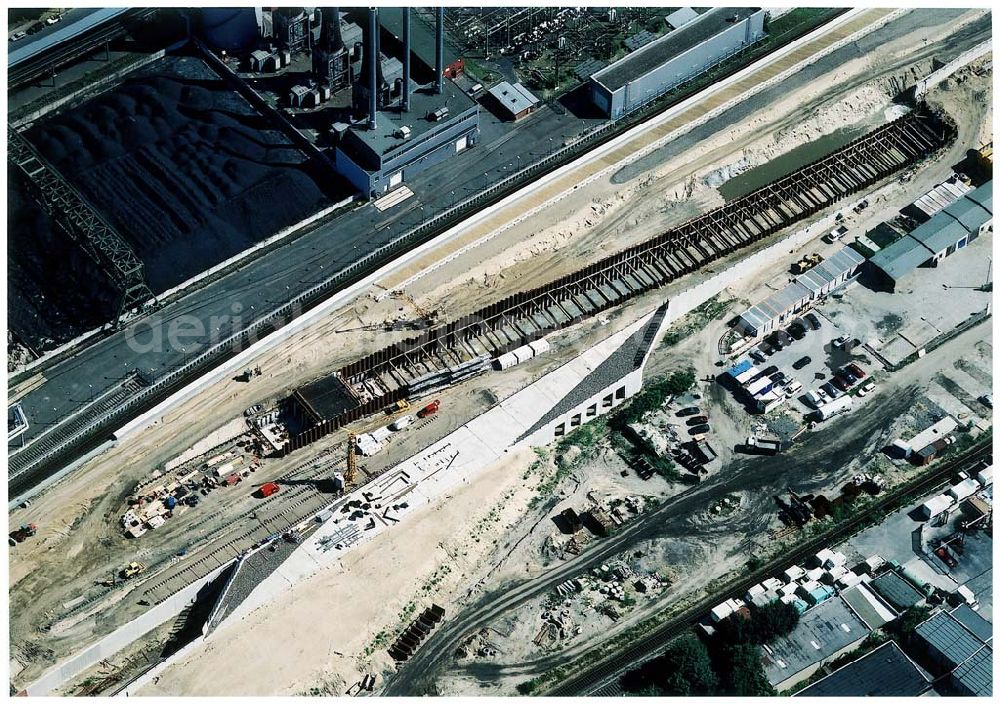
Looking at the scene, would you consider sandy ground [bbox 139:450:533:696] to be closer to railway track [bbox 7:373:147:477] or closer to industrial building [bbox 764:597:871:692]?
railway track [bbox 7:373:147:477]

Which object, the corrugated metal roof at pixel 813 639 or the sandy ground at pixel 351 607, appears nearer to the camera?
the sandy ground at pixel 351 607

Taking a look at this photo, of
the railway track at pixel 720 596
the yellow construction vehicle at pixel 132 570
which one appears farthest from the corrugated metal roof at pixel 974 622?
the yellow construction vehicle at pixel 132 570

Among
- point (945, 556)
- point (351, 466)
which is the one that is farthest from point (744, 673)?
point (351, 466)

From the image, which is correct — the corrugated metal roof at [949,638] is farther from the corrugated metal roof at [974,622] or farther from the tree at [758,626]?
the tree at [758,626]

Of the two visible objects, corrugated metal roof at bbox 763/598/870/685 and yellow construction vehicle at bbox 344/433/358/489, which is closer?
corrugated metal roof at bbox 763/598/870/685

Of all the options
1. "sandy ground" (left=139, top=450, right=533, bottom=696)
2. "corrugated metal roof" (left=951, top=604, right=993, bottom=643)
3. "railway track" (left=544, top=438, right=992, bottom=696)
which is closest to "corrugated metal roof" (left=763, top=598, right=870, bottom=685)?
"railway track" (left=544, top=438, right=992, bottom=696)
